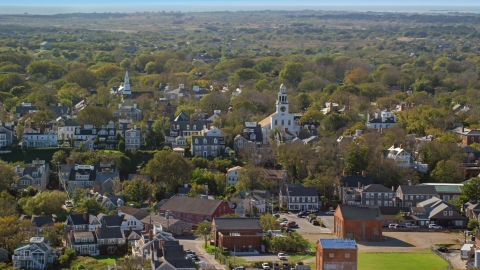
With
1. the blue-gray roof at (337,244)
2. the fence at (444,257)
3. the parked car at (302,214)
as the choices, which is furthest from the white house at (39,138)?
the blue-gray roof at (337,244)

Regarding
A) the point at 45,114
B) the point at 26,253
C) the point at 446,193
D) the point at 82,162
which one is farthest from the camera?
the point at 45,114

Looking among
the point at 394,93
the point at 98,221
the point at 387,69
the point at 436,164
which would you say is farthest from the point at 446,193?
the point at 387,69

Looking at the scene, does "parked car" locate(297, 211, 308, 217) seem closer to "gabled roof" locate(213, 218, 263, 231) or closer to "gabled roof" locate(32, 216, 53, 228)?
"gabled roof" locate(213, 218, 263, 231)

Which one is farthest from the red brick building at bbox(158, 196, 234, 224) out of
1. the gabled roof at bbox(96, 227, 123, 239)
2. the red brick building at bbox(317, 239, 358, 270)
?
the red brick building at bbox(317, 239, 358, 270)

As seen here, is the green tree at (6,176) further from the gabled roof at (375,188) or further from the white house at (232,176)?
the gabled roof at (375,188)

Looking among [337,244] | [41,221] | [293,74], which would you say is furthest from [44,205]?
[293,74]

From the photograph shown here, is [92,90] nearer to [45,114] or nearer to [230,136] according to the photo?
[45,114]
